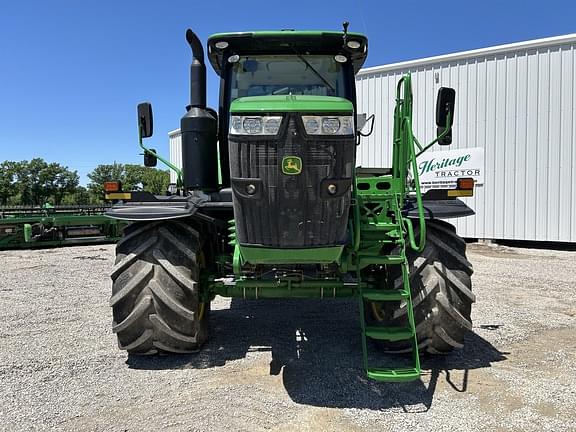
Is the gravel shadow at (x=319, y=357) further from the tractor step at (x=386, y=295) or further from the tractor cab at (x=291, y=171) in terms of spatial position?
the tractor cab at (x=291, y=171)

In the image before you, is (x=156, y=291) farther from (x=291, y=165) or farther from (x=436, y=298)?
(x=436, y=298)

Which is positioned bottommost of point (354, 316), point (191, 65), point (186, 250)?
point (354, 316)

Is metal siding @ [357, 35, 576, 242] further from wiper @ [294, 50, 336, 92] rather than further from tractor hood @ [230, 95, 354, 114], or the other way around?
tractor hood @ [230, 95, 354, 114]

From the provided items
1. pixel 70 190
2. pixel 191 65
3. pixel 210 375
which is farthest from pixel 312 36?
pixel 70 190

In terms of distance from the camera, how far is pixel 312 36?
3.63m

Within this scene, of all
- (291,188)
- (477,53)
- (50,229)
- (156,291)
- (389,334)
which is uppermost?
(477,53)

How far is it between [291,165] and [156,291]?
5.00ft

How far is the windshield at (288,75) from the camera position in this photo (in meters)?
3.77

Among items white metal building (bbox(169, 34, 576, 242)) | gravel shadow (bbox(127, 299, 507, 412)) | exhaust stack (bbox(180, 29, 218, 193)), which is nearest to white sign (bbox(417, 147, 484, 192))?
white metal building (bbox(169, 34, 576, 242))

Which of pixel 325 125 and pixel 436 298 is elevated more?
pixel 325 125

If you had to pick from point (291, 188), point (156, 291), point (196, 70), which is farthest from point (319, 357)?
point (196, 70)

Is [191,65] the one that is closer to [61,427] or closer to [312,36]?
[312,36]

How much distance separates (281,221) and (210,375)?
1396mm

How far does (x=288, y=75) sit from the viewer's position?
379 centimetres
